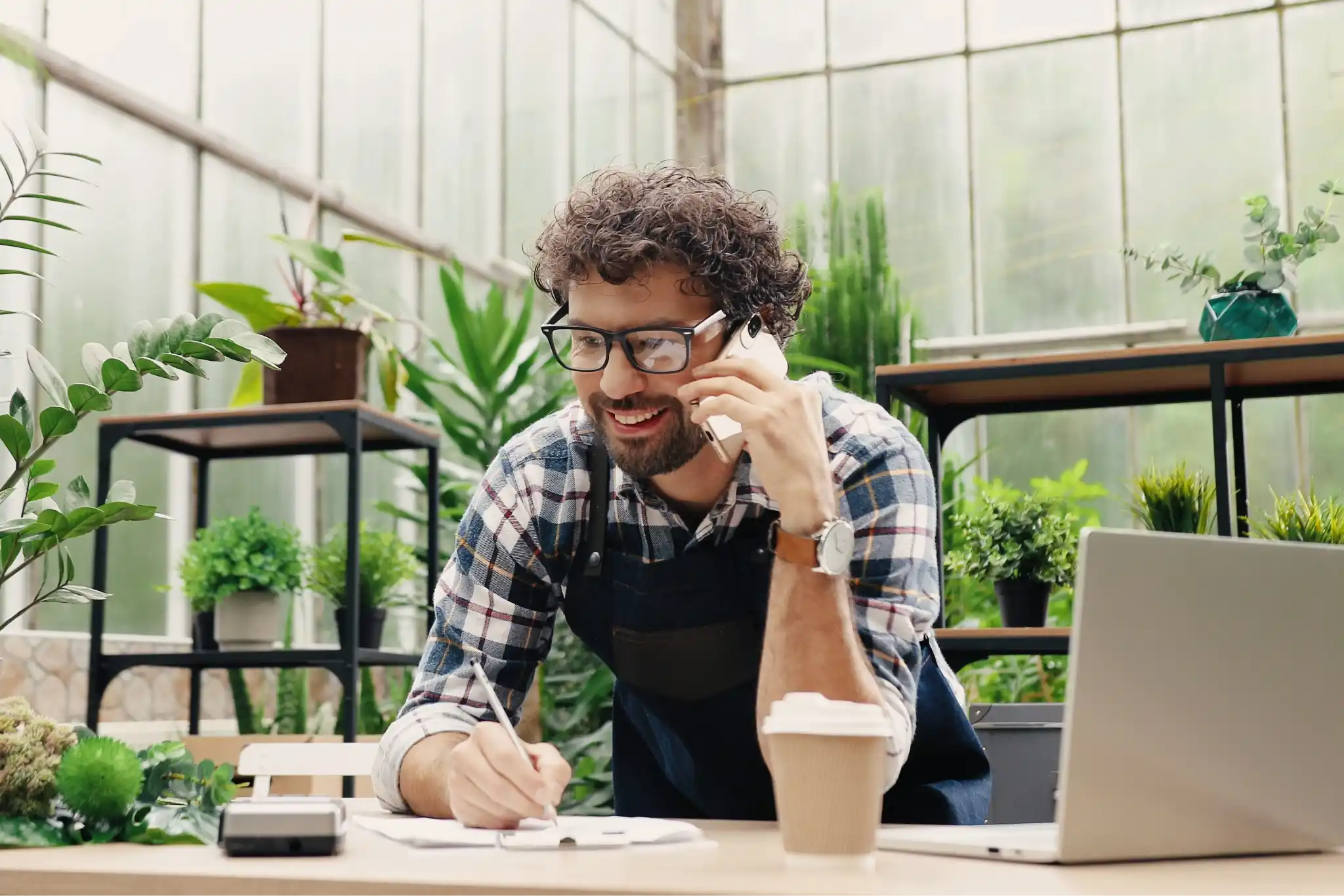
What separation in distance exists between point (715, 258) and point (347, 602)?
64.2 inches

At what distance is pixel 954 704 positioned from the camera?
5.66 ft

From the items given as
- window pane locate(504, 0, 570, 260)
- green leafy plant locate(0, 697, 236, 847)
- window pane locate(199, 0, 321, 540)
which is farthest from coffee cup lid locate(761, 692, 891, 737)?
window pane locate(504, 0, 570, 260)

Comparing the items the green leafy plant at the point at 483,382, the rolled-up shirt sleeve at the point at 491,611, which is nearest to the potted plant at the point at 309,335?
the green leafy plant at the point at 483,382

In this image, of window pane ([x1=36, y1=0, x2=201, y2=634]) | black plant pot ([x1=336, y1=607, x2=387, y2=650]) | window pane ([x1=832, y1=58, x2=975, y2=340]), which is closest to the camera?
black plant pot ([x1=336, y1=607, x2=387, y2=650])

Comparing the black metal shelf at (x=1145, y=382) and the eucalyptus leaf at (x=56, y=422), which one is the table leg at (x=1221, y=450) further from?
the eucalyptus leaf at (x=56, y=422)

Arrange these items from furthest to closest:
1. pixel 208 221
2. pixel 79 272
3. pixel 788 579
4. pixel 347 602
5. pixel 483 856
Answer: pixel 208 221, pixel 79 272, pixel 347 602, pixel 788 579, pixel 483 856

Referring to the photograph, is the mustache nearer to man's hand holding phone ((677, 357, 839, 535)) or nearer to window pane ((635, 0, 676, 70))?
man's hand holding phone ((677, 357, 839, 535))

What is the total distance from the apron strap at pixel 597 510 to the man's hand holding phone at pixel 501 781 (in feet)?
1.80

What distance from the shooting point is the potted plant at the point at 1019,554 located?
9.11 ft

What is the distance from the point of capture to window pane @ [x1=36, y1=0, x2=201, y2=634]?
3596 mm

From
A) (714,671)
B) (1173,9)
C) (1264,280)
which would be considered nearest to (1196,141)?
(1173,9)

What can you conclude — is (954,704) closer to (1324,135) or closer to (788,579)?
(788,579)

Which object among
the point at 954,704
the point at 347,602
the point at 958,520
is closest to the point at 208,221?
the point at 347,602

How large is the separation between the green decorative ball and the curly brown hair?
0.80 metres
